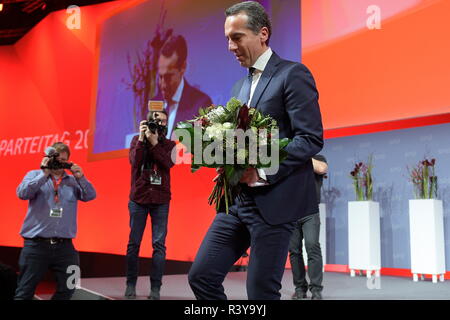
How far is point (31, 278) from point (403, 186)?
425cm

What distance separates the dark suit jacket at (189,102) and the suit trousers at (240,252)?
14.6ft

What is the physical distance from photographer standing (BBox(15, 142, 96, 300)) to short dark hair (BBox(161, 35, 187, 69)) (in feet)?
11.1

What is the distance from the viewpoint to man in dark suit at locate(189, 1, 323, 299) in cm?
168

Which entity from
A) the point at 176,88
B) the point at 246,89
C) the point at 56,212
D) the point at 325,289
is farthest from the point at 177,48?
the point at 246,89

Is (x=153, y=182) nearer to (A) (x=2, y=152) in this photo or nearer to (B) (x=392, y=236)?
(B) (x=392, y=236)

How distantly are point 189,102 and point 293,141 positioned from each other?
470 cm

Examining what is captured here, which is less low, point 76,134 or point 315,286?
point 76,134

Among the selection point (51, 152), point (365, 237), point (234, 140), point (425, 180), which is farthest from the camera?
point (365, 237)

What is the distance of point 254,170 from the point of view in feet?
5.50

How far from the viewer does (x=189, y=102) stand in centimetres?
631

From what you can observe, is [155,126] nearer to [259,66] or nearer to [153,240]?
[153,240]

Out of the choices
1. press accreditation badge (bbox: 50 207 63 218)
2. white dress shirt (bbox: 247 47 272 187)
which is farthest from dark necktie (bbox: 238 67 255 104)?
press accreditation badge (bbox: 50 207 63 218)

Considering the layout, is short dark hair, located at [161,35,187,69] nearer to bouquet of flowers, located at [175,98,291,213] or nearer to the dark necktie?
the dark necktie

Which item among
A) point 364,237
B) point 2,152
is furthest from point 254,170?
point 2,152
